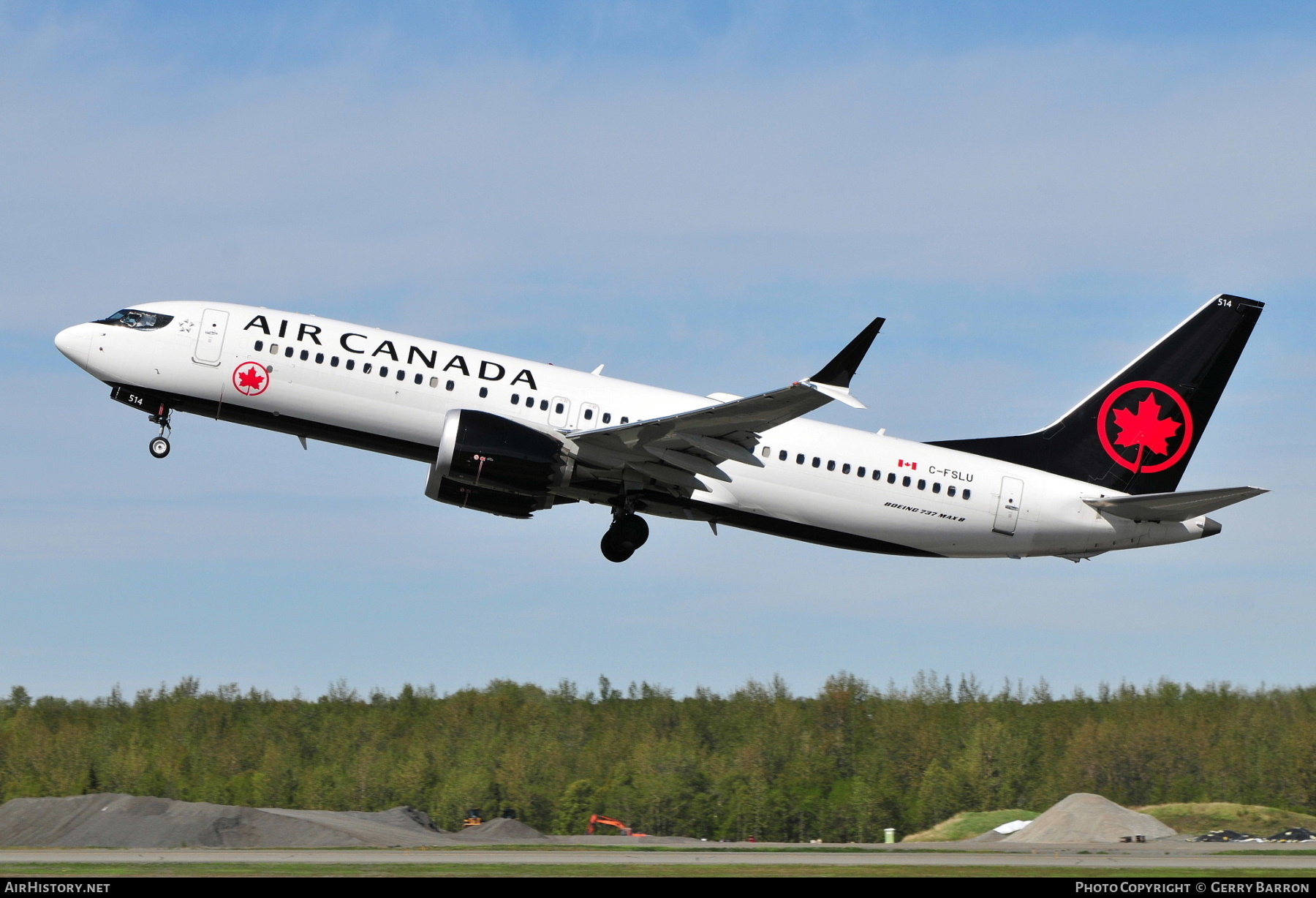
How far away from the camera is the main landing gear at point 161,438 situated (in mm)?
35406

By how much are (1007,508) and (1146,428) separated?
608 centimetres

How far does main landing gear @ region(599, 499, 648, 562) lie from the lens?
119 feet

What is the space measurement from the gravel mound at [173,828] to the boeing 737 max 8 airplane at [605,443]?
43.5 feet

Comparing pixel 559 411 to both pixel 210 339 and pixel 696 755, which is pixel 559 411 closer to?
pixel 210 339

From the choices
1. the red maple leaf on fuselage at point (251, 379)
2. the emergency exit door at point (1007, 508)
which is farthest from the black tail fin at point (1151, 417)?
the red maple leaf on fuselage at point (251, 379)

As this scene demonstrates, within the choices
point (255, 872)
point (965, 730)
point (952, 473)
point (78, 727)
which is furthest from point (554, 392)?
point (78, 727)

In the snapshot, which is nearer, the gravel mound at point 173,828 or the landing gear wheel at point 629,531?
the landing gear wheel at point 629,531

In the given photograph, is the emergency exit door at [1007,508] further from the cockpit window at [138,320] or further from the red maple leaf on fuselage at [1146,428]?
the cockpit window at [138,320]

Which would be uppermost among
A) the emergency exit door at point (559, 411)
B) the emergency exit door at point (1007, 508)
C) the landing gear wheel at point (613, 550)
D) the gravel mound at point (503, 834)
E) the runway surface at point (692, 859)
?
the emergency exit door at point (559, 411)

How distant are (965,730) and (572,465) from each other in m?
57.7

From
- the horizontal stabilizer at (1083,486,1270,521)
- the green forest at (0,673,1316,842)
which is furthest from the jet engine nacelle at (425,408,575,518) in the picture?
the green forest at (0,673,1316,842)

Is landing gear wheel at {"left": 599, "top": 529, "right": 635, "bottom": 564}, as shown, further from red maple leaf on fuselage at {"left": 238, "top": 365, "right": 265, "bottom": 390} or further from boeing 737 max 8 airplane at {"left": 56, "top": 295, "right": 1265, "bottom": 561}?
red maple leaf on fuselage at {"left": 238, "top": 365, "right": 265, "bottom": 390}

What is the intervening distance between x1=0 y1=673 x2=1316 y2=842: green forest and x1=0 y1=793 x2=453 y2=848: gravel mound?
32203 mm

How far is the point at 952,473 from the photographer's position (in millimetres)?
36938
